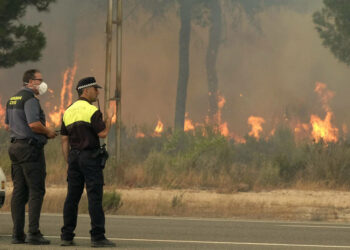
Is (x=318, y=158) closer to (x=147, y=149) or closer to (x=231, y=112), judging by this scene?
(x=147, y=149)

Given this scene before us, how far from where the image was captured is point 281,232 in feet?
47.4

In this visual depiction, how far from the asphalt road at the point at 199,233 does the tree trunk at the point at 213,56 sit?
35945mm

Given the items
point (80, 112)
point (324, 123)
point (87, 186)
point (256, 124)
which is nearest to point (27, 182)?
point (87, 186)

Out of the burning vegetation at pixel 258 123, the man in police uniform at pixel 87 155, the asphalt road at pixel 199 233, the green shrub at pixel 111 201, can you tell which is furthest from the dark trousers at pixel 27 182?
the burning vegetation at pixel 258 123

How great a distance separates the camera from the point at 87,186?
38.4ft

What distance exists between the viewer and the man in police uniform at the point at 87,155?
459 inches

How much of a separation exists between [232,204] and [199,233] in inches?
236

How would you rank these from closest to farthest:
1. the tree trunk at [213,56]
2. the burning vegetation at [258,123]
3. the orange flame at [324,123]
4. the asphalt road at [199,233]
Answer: the asphalt road at [199,233] < the orange flame at [324,123] < the burning vegetation at [258,123] < the tree trunk at [213,56]

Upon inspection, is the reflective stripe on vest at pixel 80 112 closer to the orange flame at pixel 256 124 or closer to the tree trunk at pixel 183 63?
the tree trunk at pixel 183 63

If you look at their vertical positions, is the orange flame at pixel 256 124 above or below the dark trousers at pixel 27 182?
above

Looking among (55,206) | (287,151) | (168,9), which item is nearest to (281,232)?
(55,206)

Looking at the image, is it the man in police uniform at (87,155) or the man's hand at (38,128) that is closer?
the man in police uniform at (87,155)

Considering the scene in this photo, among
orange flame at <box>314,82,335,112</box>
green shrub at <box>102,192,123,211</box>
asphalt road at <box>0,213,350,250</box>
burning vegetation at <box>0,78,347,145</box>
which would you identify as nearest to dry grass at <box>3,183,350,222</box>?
green shrub at <box>102,192,123,211</box>

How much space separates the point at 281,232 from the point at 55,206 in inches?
217
